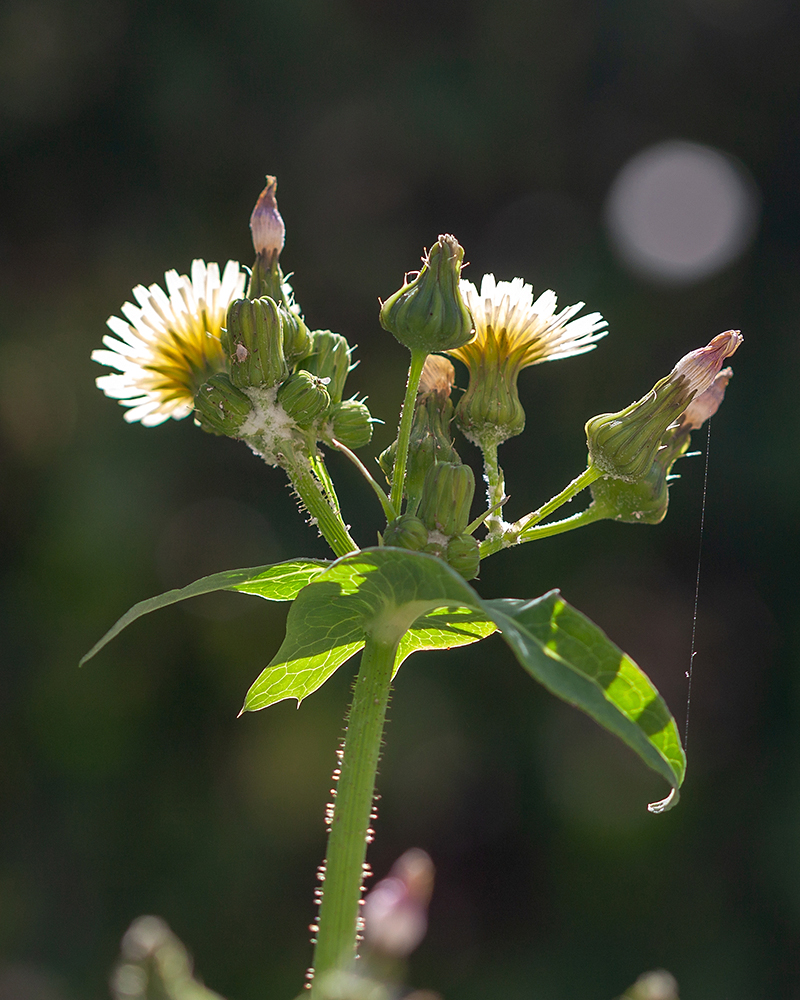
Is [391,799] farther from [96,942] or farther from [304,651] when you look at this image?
[304,651]

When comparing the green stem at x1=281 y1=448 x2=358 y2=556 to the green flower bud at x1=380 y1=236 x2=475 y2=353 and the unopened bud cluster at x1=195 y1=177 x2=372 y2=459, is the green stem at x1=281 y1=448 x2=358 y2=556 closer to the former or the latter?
the unopened bud cluster at x1=195 y1=177 x2=372 y2=459

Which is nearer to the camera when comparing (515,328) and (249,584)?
(249,584)

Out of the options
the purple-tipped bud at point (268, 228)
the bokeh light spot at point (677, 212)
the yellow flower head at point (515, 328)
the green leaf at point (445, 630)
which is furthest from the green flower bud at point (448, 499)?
the bokeh light spot at point (677, 212)

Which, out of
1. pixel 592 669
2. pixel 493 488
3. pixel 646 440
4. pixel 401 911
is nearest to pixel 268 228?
pixel 493 488

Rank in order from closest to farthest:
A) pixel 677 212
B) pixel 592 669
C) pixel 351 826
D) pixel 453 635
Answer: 1. pixel 592 669
2. pixel 351 826
3. pixel 453 635
4. pixel 677 212

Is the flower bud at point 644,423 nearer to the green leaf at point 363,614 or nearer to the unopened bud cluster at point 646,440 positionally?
the unopened bud cluster at point 646,440

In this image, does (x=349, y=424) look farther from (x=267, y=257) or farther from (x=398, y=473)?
(x=267, y=257)

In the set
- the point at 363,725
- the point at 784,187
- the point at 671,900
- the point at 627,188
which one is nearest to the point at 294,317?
the point at 363,725
